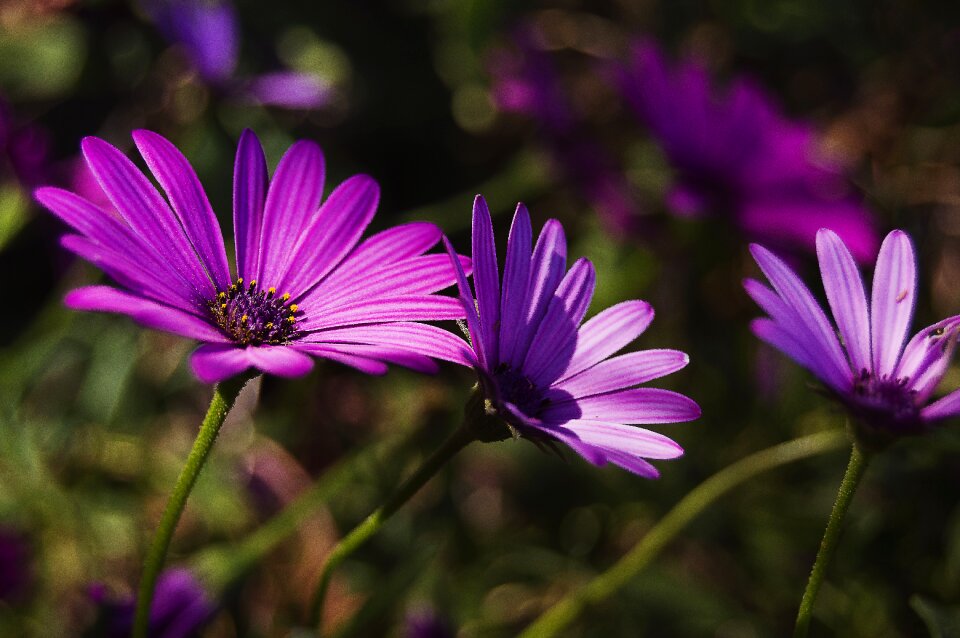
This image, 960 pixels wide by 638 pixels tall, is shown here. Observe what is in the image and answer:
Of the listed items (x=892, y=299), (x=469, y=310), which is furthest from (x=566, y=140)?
(x=469, y=310)

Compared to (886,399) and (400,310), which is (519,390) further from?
(886,399)

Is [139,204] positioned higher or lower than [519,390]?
higher

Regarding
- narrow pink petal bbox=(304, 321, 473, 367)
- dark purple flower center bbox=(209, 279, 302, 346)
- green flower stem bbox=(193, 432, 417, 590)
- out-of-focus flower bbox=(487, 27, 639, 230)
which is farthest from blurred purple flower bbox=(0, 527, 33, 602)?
out-of-focus flower bbox=(487, 27, 639, 230)

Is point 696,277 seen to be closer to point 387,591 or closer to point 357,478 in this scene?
point 357,478

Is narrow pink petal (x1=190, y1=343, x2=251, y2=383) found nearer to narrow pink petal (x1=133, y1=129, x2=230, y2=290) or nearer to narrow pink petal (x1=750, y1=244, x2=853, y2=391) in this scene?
narrow pink petal (x1=133, y1=129, x2=230, y2=290)

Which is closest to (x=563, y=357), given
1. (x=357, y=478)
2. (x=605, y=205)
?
(x=357, y=478)
